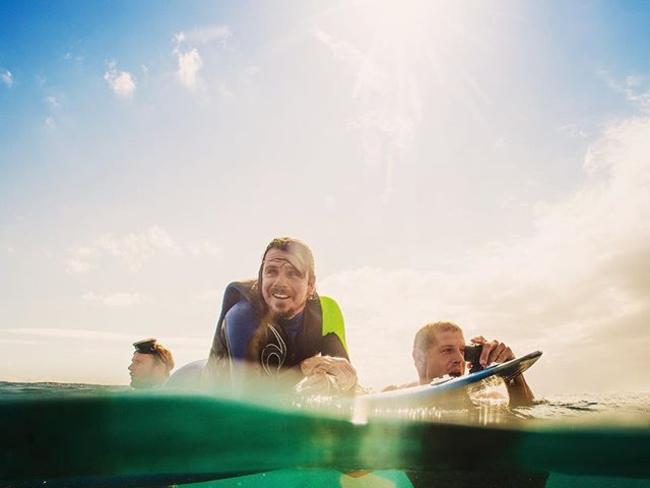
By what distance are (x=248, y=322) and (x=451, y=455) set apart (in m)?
3.50

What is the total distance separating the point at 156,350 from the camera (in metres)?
7.08

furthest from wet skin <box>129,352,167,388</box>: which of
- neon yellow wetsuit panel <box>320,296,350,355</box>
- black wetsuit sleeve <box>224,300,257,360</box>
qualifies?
neon yellow wetsuit panel <box>320,296,350,355</box>

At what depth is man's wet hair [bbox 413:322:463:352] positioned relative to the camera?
5.52 meters

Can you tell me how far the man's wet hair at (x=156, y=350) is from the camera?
688 cm

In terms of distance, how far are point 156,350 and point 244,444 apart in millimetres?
2510

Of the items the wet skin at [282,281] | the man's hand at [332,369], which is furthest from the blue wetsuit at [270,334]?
the man's hand at [332,369]

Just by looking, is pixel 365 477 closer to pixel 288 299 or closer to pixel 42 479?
pixel 288 299

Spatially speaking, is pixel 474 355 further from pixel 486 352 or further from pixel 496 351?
pixel 496 351

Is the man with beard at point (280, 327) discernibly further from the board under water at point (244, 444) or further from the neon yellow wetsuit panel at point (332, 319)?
the board under water at point (244, 444)

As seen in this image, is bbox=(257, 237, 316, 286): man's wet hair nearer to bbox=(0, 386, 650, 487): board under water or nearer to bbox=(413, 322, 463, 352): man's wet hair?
bbox=(0, 386, 650, 487): board under water

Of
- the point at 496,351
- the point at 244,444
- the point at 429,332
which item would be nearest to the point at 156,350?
the point at 244,444

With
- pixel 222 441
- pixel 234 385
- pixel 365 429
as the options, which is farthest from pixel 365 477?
pixel 234 385

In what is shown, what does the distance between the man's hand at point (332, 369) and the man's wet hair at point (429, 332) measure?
1.42 meters

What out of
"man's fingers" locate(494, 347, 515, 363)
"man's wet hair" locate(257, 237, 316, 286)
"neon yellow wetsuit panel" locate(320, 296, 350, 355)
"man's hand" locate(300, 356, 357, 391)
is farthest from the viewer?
"neon yellow wetsuit panel" locate(320, 296, 350, 355)
